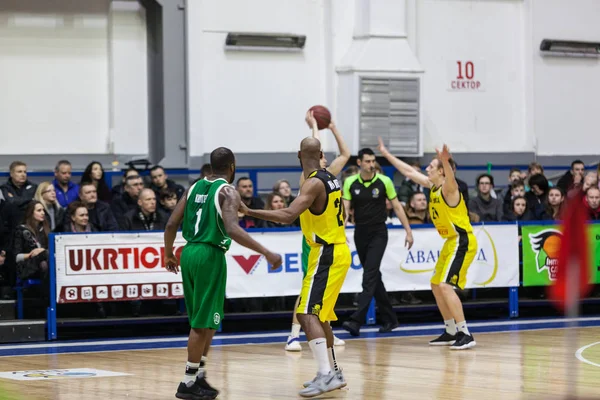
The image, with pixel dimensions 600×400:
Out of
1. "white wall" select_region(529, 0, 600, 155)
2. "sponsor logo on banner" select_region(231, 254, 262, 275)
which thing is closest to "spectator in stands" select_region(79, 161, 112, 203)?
"sponsor logo on banner" select_region(231, 254, 262, 275)

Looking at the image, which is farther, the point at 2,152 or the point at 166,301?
the point at 2,152

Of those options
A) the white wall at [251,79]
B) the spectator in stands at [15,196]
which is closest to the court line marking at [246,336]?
the spectator in stands at [15,196]

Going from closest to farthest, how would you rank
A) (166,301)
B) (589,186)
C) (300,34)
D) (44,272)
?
(44,272)
(166,301)
(589,186)
(300,34)

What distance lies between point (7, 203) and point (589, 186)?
27.7ft

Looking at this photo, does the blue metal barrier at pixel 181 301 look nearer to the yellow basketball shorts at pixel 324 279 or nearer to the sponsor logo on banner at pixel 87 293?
the sponsor logo on banner at pixel 87 293

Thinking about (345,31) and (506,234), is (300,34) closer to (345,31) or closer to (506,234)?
(345,31)

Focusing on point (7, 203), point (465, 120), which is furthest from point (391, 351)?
point (465, 120)

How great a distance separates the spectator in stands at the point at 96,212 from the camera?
12.6m

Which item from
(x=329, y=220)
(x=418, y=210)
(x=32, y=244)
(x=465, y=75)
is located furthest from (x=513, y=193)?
(x=329, y=220)

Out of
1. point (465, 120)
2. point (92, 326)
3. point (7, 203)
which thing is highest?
point (465, 120)

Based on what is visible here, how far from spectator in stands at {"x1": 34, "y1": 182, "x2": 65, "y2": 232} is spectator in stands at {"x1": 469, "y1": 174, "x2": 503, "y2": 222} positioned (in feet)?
19.6

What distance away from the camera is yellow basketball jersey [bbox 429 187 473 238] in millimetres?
10773

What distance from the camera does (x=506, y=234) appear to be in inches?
540

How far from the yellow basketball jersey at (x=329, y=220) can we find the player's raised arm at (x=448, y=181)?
2.73 m
